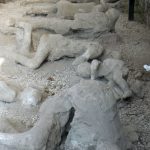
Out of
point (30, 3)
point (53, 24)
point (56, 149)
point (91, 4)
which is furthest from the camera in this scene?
point (30, 3)

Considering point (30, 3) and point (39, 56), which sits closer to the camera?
point (39, 56)

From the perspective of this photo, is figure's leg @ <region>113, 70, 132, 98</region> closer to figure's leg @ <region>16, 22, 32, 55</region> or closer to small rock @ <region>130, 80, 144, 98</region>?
small rock @ <region>130, 80, 144, 98</region>

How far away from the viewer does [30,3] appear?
16.8 feet

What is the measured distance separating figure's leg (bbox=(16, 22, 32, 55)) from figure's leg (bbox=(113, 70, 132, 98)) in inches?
37.4

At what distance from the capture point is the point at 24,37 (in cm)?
368

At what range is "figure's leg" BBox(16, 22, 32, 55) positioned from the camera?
11.8 ft

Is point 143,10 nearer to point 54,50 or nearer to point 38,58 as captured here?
point 54,50

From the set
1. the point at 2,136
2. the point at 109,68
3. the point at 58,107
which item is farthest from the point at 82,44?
the point at 2,136

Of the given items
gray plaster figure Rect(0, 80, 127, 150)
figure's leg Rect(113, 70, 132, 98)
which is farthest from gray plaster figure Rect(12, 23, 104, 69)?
gray plaster figure Rect(0, 80, 127, 150)

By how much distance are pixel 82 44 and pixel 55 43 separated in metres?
0.23

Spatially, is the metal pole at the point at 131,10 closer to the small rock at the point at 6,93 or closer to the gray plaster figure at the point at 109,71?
the gray plaster figure at the point at 109,71

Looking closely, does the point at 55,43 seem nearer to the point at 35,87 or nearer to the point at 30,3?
the point at 35,87

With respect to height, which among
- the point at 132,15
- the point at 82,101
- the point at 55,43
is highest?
the point at 82,101

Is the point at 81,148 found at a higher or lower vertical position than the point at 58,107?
lower
